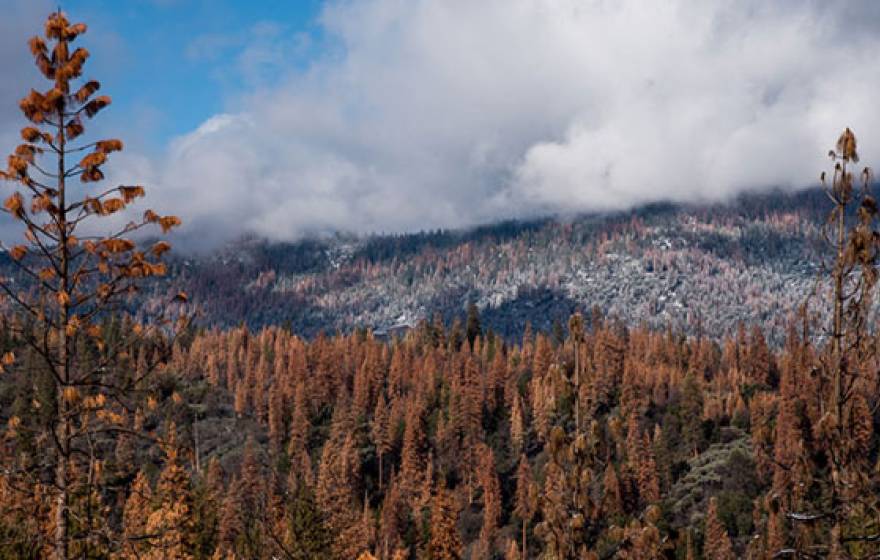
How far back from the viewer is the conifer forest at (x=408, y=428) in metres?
8.51

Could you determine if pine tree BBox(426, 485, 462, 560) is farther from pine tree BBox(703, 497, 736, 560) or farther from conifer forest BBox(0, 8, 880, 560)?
pine tree BBox(703, 497, 736, 560)

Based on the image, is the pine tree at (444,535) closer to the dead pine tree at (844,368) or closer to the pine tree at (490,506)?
the pine tree at (490,506)

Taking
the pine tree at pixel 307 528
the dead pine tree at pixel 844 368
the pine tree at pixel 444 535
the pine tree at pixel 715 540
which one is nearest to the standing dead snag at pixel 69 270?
the dead pine tree at pixel 844 368

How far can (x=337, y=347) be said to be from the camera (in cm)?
16712

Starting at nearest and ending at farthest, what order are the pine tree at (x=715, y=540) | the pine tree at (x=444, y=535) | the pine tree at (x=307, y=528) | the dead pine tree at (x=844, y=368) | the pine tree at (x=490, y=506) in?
1. the dead pine tree at (x=844, y=368)
2. the pine tree at (x=307, y=528)
3. the pine tree at (x=444, y=535)
4. the pine tree at (x=715, y=540)
5. the pine tree at (x=490, y=506)

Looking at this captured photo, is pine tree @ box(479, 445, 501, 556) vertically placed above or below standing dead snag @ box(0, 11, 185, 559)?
below

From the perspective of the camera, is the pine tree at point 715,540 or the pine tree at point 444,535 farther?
the pine tree at point 715,540

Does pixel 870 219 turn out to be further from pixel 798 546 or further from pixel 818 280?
pixel 798 546

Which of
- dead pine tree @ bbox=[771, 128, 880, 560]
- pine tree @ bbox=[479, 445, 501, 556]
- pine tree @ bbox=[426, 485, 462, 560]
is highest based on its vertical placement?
dead pine tree @ bbox=[771, 128, 880, 560]

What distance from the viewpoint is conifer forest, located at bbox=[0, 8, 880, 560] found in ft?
27.9

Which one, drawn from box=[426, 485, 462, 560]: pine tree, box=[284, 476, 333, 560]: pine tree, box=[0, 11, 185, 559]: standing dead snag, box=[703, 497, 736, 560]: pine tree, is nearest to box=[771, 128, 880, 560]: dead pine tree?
box=[0, 11, 185, 559]: standing dead snag

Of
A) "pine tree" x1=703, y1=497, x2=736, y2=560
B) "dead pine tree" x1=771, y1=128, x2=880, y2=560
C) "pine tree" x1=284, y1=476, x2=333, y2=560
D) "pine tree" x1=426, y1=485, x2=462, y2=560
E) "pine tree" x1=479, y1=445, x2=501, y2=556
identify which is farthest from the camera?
"pine tree" x1=479, y1=445, x2=501, y2=556

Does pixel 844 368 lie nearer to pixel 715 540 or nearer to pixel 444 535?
pixel 444 535

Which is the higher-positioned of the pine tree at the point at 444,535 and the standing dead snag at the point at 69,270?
the standing dead snag at the point at 69,270
